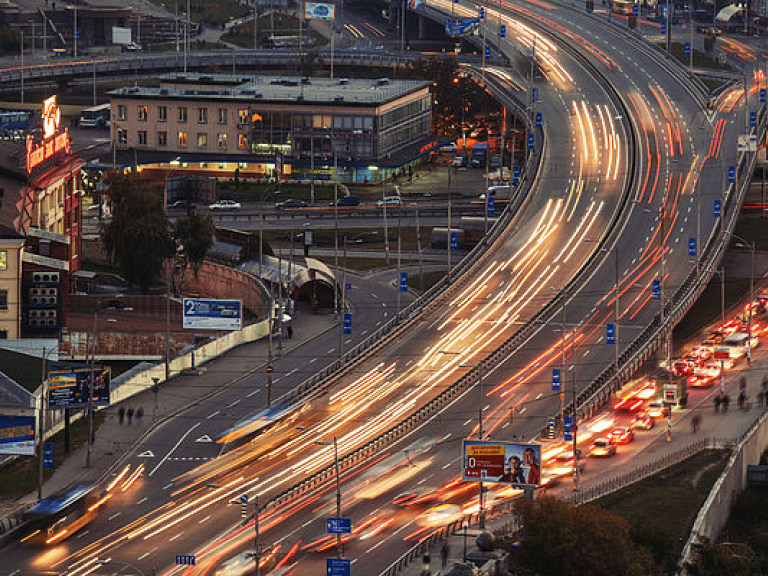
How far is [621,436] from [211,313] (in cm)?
3513

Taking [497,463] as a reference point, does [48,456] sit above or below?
below

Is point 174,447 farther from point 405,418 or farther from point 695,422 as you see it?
point 695,422

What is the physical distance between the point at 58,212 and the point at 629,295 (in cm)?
5066

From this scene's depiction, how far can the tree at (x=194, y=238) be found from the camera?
18475cm

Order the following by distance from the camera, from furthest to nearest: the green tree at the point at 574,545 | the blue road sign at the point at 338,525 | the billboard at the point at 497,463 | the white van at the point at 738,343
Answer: the white van at the point at 738,343 → the billboard at the point at 497,463 → the blue road sign at the point at 338,525 → the green tree at the point at 574,545

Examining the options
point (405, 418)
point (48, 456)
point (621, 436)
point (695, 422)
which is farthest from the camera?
point (695, 422)

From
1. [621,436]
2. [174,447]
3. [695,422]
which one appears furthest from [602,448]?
[174,447]

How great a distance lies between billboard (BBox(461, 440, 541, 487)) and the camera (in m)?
129

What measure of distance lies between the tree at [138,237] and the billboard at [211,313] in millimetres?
20057

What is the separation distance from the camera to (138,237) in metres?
185

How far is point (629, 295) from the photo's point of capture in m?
187

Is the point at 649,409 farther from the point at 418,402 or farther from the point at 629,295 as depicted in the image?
the point at 629,295

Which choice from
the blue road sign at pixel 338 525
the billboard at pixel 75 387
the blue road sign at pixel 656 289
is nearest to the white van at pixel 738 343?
the blue road sign at pixel 656 289

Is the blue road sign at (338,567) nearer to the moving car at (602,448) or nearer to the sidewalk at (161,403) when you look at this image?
the sidewalk at (161,403)
